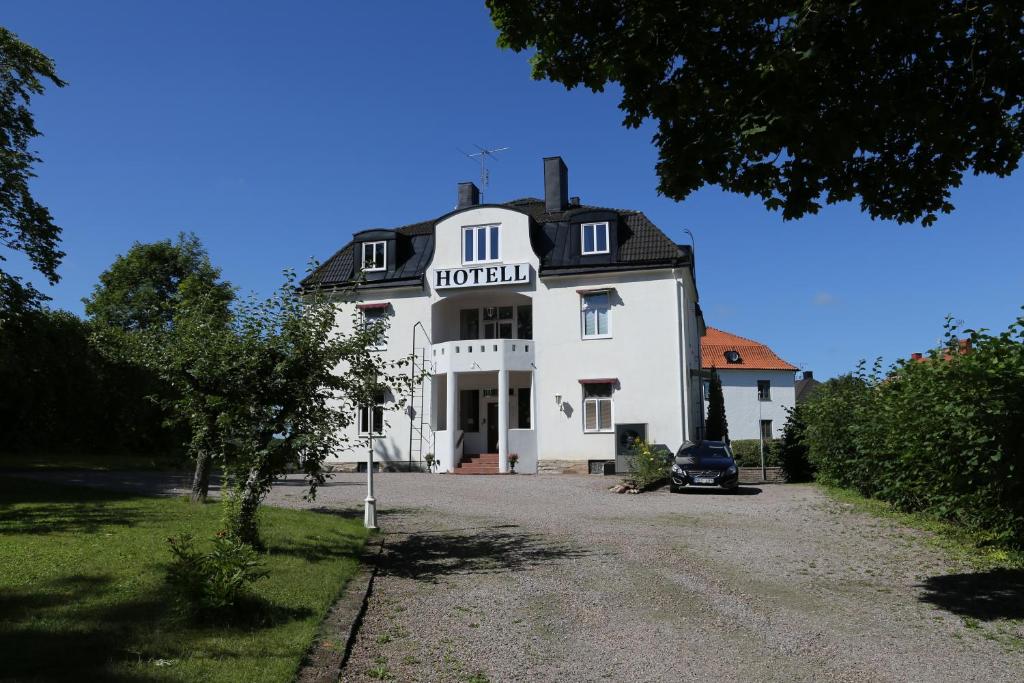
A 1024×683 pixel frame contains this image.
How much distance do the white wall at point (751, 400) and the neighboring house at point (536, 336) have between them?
23987 millimetres

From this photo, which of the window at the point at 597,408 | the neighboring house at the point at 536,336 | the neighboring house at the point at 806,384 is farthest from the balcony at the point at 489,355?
the neighboring house at the point at 806,384

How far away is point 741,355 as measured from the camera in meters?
56.3

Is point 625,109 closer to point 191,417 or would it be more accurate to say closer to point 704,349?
point 191,417

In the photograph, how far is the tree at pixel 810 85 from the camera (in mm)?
6523

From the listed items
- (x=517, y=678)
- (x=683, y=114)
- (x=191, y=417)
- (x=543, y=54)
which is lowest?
(x=517, y=678)

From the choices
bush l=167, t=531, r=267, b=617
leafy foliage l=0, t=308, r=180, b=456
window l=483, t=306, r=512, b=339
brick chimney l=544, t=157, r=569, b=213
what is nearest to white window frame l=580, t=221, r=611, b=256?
brick chimney l=544, t=157, r=569, b=213

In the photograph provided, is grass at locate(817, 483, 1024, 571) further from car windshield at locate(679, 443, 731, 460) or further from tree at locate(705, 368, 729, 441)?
tree at locate(705, 368, 729, 441)

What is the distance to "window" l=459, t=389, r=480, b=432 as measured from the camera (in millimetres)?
Result: 31562

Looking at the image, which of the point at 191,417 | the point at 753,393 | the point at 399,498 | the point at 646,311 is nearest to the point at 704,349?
the point at 753,393

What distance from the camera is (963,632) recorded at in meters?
7.44

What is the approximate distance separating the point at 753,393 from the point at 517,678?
51676 millimetres

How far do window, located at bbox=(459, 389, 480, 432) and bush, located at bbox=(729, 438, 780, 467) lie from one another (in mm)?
10131

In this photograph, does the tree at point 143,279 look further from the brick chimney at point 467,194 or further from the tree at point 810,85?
the tree at point 810,85

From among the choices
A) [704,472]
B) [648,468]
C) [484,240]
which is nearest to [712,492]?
[704,472]
